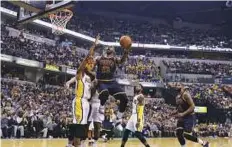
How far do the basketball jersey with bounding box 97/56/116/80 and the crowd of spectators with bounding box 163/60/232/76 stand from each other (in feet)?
120

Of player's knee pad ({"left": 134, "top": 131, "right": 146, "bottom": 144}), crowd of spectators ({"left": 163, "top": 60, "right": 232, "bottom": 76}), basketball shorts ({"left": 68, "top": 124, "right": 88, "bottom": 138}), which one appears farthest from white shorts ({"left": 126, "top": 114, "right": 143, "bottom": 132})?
crowd of spectators ({"left": 163, "top": 60, "right": 232, "bottom": 76})

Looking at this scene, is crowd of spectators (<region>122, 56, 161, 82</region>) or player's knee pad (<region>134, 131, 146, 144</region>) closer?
player's knee pad (<region>134, 131, 146, 144</region>)

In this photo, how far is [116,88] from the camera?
8891 mm

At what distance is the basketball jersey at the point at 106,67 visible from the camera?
8836 millimetres

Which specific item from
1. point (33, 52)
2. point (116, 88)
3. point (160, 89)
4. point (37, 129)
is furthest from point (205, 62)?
point (116, 88)

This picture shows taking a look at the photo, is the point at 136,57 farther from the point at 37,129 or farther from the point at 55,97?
the point at 37,129

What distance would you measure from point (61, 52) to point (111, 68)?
29428 millimetres

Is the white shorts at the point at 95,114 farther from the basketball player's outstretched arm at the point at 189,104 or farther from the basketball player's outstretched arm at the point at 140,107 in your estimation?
the basketball player's outstretched arm at the point at 140,107

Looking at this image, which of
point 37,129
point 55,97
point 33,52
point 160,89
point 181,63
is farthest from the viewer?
point 181,63

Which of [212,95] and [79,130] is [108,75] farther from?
[212,95]

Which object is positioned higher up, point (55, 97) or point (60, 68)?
point (60, 68)

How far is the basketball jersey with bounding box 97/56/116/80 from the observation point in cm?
884

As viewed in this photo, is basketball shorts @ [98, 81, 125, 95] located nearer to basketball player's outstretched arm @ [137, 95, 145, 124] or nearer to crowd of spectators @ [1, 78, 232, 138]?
basketball player's outstretched arm @ [137, 95, 145, 124]

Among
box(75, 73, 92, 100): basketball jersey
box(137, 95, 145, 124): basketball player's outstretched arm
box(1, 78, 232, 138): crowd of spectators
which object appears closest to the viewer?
box(75, 73, 92, 100): basketball jersey
